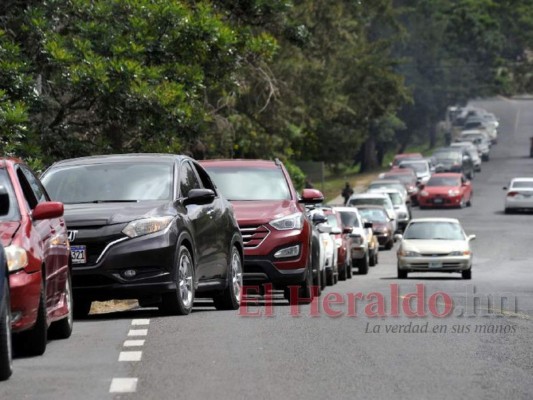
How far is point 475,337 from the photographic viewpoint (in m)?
13.8

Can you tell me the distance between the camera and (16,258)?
11.5m

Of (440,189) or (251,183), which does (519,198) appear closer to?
(440,189)

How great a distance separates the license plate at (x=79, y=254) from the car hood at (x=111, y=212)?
23 centimetres

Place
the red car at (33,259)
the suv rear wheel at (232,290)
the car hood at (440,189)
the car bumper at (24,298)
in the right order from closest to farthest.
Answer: the car bumper at (24,298), the red car at (33,259), the suv rear wheel at (232,290), the car hood at (440,189)

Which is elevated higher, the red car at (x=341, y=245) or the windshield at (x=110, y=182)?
the windshield at (x=110, y=182)

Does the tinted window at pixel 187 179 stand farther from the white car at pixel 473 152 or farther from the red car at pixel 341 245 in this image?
the white car at pixel 473 152

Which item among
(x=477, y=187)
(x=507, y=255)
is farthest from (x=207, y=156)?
(x=477, y=187)

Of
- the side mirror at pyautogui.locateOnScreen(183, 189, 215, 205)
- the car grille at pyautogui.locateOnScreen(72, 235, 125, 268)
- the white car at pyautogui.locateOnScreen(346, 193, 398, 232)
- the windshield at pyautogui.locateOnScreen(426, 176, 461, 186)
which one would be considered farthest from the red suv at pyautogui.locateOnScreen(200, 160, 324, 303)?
the windshield at pyautogui.locateOnScreen(426, 176, 461, 186)

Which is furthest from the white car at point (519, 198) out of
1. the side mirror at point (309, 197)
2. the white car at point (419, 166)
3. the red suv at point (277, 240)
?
the red suv at point (277, 240)

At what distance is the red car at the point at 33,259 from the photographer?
37.7 feet

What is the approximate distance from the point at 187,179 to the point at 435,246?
1676 cm

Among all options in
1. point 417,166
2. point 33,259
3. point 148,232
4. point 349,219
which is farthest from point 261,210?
point 417,166

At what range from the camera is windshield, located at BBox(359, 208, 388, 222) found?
46.8 meters

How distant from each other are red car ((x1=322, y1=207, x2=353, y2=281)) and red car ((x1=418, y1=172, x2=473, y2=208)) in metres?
31.9
